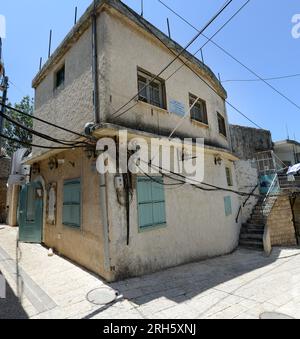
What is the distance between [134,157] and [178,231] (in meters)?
3.03

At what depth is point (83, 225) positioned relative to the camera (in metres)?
6.64

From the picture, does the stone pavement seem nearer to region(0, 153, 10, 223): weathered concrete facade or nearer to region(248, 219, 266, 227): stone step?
region(248, 219, 266, 227): stone step

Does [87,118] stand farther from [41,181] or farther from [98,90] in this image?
[41,181]

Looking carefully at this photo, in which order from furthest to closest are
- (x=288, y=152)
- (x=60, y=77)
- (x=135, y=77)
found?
1. (x=288, y=152)
2. (x=60, y=77)
3. (x=135, y=77)

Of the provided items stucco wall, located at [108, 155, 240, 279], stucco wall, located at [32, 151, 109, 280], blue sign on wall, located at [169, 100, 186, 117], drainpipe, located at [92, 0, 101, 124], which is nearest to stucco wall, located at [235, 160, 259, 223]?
stucco wall, located at [108, 155, 240, 279]

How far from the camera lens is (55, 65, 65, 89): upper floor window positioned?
851 cm

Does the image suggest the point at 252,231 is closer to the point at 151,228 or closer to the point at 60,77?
the point at 151,228

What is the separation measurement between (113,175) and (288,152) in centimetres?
2445

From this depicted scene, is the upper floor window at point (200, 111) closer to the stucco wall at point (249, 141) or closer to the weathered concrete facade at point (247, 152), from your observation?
the weathered concrete facade at point (247, 152)


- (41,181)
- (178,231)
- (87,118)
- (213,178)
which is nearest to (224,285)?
(178,231)

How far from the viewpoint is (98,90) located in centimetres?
624

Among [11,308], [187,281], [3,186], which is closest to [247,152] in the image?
[187,281]

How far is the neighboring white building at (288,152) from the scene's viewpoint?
2230 cm

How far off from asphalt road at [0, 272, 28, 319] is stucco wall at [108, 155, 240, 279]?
6.94 feet
